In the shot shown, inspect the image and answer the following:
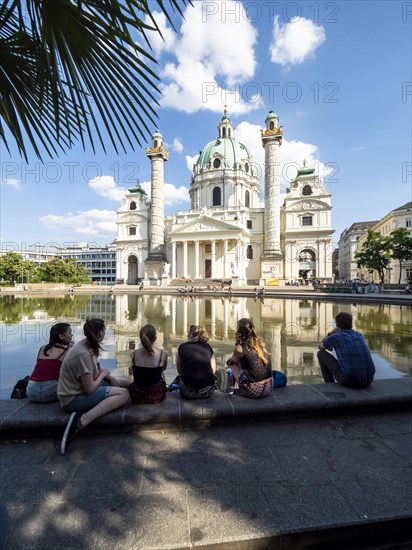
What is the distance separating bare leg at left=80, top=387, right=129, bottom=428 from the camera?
2896mm

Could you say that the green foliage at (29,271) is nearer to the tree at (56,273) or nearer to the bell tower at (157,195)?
the tree at (56,273)

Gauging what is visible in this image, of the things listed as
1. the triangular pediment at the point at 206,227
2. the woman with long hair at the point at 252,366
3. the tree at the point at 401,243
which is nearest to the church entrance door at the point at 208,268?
the triangular pediment at the point at 206,227

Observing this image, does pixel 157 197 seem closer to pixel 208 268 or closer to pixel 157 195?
pixel 157 195

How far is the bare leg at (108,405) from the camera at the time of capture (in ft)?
9.50

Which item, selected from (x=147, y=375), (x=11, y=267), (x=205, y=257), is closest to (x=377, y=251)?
(x=205, y=257)

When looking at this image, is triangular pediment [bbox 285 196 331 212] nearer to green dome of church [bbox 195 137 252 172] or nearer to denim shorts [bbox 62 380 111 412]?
green dome of church [bbox 195 137 252 172]

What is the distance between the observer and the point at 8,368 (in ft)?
20.5

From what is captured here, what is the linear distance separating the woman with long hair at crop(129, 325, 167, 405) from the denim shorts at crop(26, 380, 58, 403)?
867 mm

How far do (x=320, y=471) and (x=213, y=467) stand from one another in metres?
0.92

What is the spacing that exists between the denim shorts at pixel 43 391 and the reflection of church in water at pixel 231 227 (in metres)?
39.1

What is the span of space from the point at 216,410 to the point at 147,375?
0.88 meters

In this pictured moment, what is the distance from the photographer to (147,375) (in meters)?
3.33

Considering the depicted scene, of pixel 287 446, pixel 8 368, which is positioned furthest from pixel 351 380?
pixel 8 368

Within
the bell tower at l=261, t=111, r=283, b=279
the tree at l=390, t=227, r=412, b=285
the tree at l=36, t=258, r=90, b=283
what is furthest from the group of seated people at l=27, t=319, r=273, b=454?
the tree at l=36, t=258, r=90, b=283
